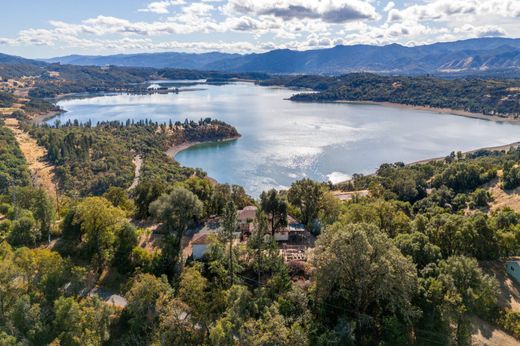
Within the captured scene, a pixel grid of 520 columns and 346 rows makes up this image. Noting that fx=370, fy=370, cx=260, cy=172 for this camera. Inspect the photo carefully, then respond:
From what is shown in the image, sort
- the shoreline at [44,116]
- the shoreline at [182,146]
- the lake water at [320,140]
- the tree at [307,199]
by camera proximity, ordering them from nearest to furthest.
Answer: the tree at [307,199] < the lake water at [320,140] < the shoreline at [182,146] < the shoreline at [44,116]

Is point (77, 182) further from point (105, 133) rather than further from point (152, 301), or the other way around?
point (152, 301)

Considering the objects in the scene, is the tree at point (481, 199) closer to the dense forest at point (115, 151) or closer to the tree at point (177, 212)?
the tree at point (177, 212)

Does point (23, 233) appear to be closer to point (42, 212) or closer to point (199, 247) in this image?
point (42, 212)

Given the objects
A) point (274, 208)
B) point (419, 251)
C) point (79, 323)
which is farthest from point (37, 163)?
point (419, 251)

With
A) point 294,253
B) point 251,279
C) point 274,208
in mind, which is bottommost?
point 251,279

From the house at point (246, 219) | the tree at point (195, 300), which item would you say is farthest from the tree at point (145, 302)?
the house at point (246, 219)

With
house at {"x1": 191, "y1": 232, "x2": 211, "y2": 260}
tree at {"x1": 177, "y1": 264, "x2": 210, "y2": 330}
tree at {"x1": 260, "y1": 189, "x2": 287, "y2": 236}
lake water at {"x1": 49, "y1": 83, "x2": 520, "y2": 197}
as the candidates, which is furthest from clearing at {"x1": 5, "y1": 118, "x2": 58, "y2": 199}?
tree at {"x1": 177, "y1": 264, "x2": 210, "y2": 330}
